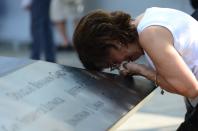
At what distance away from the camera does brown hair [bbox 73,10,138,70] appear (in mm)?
2592

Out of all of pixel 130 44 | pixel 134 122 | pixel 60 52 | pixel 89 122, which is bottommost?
pixel 60 52

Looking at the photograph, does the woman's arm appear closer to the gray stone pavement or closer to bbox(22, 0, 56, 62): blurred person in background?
the gray stone pavement

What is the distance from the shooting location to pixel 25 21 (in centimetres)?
897

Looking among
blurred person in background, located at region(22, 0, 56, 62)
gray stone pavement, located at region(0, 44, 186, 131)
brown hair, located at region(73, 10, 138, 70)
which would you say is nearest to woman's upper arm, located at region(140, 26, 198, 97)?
brown hair, located at region(73, 10, 138, 70)

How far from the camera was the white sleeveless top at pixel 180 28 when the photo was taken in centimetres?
251

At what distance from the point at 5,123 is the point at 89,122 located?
0.40 m

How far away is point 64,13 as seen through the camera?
27.3 ft

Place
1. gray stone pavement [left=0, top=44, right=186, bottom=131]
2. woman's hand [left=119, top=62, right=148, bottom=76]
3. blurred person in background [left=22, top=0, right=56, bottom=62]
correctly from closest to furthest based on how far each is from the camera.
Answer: woman's hand [left=119, top=62, right=148, bottom=76]
gray stone pavement [left=0, top=44, right=186, bottom=131]
blurred person in background [left=22, top=0, right=56, bottom=62]

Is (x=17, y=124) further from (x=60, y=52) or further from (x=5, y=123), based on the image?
(x=60, y=52)

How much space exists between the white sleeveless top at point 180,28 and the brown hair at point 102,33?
10 cm

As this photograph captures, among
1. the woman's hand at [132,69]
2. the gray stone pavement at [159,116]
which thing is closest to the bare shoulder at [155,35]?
the woman's hand at [132,69]

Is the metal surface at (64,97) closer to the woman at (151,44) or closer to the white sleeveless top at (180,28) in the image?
the woman at (151,44)

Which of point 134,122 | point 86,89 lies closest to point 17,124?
point 86,89

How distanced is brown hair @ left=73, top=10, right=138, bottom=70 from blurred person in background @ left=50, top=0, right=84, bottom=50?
218 inches
